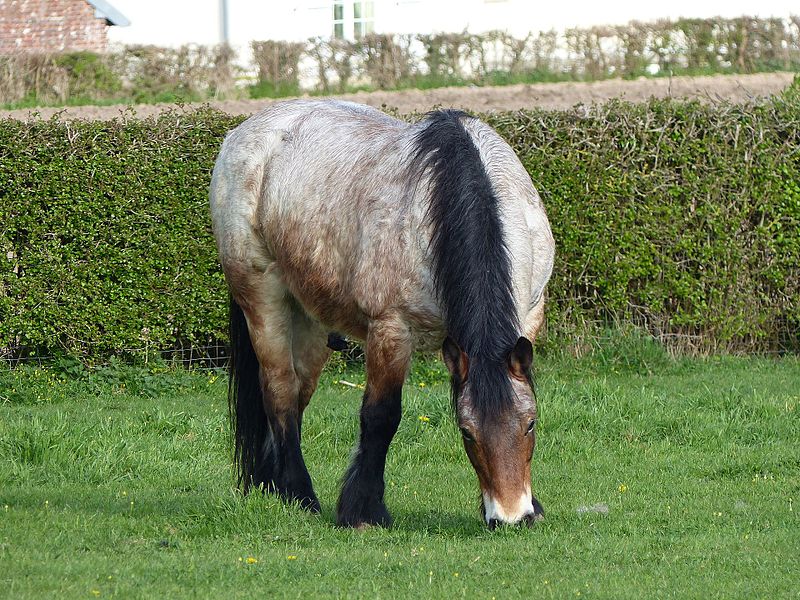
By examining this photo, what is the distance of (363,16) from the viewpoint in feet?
90.6

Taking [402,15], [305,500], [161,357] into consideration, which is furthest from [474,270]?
[402,15]

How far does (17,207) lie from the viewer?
10203mm

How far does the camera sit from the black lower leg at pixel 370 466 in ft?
18.2

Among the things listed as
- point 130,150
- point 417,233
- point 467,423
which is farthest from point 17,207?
point 467,423

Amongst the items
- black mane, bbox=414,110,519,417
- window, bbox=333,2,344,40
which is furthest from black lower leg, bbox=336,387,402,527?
window, bbox=333,2,344,40

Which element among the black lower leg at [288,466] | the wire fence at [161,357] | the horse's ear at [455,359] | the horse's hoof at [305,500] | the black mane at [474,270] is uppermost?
the black mane at [474,270]

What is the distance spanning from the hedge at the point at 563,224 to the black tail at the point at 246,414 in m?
3.68

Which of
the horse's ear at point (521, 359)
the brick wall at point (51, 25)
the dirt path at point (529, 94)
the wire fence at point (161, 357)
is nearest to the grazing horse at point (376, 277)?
the horse's ear at point (521, 359)

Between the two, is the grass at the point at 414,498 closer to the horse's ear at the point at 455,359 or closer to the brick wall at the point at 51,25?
the horse's ear at the point at 455,359

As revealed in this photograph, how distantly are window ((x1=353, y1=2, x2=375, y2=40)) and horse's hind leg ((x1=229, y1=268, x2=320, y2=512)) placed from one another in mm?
21773

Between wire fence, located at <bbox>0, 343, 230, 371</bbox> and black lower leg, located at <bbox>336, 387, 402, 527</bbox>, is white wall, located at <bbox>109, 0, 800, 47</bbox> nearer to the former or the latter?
wire fence, located at <bbox>0, 343, 230, 371</bbox>

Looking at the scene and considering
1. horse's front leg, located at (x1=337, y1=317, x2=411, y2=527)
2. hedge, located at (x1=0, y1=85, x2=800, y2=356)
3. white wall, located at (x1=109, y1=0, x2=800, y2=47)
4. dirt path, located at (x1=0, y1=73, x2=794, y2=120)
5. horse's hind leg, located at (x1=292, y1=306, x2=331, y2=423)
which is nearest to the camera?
horse's front leg, located at (x1=337, y1=317, x2=411, y2=527)

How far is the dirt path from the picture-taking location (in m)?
19.8

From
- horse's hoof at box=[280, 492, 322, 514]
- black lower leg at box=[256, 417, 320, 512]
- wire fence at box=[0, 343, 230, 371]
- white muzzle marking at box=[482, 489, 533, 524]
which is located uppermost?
white muzzle marking at box=[482, 489, 533, 524]
